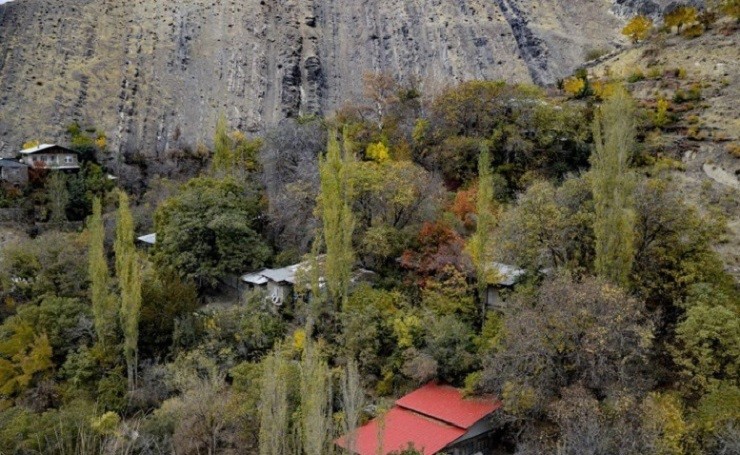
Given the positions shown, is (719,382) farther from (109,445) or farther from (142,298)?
(142,298)

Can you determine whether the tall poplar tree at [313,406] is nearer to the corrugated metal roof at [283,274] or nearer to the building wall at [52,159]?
the corrugated metal roof at [283,274]

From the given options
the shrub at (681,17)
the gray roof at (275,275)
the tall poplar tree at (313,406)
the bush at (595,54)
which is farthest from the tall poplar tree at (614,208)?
the bush at (595,54)

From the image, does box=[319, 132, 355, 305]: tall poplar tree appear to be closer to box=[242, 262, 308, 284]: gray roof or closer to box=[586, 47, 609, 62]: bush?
box=[242, 262, 308, 284]: gray roof

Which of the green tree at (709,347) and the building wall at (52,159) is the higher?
the building wall at (52,159)

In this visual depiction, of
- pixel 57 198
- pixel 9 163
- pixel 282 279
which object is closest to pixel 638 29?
pixel 282 279

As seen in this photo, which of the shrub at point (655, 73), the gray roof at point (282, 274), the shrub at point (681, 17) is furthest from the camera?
the shrub at point (681, 17)

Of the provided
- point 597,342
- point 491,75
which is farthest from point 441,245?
point 491,75

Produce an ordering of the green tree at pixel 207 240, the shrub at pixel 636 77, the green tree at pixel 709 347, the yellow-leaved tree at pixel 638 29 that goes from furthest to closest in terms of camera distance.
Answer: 1. the yellow-leaved tree at pixel 638 29
2. the shrub at pixel 636 77
3. the green tree at pixel 207 240
4. the green tree at pixel 709 347
